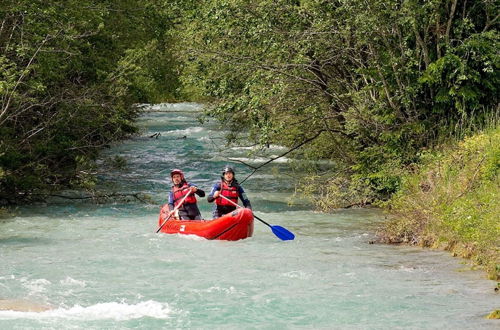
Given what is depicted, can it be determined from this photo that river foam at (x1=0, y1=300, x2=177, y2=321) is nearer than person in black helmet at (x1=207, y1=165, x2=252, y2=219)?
Yes

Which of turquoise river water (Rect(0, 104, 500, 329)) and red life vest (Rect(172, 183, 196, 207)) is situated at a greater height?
red life vest (Rect(172, 183, 196, 207))

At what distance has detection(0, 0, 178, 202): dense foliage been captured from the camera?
1752 cm

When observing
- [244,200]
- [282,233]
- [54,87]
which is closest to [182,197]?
[244,200]

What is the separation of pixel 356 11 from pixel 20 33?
656cm

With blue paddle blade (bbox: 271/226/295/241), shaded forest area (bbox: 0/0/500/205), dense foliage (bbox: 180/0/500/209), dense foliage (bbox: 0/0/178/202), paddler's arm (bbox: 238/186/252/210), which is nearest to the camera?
blue paddle blade (bbox: 271/226/295/241)

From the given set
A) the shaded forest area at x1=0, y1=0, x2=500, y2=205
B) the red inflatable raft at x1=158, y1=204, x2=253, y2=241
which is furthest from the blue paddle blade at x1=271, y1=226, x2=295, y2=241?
the shaded forest area at x1=0, y1=0, x2=500, y2=205

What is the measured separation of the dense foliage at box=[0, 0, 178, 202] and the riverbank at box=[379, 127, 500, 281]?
22.7ft

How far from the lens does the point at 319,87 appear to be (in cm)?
1803

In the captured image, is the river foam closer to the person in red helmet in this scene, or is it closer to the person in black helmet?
the person in red helmet

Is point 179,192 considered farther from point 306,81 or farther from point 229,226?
point 306,81

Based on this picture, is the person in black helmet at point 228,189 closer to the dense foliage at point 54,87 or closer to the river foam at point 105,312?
the dense foliage at point 54,87

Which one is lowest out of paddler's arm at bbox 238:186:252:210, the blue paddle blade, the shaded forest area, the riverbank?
the blue paddle blade

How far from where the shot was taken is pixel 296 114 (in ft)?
60.5

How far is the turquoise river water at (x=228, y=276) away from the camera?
33.3 feet
